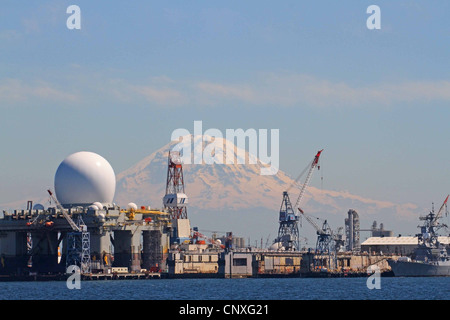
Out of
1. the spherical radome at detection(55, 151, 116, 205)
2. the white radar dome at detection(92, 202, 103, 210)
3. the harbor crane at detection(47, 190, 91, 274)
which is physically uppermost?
the spherical radome at detection(55, 151, 116, 205)

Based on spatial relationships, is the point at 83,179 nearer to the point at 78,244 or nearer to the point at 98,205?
the point at 98,205

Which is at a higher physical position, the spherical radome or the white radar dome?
the spherical radome

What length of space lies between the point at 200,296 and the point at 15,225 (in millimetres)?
77512

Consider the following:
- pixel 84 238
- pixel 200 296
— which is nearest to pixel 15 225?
pixel 84 238

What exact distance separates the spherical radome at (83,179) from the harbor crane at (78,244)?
208 inches

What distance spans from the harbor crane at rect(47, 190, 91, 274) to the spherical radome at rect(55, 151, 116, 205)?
17.3 feet

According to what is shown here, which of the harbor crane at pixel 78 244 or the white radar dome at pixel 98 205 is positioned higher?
the white radar dome at pixel 98 205

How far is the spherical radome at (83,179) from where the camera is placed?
190 m

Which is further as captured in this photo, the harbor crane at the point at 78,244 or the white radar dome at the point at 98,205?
the white radar dome at the point at 98,205

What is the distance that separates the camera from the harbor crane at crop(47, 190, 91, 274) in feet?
602

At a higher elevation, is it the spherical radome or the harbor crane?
the spherical radome

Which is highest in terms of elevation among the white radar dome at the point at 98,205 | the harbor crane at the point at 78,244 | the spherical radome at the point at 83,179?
the spherical radome at the point at 83,179

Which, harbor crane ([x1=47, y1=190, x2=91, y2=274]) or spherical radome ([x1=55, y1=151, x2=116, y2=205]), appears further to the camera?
spherical radome ([x1=55, y1=151, x2=116, y2=205])
